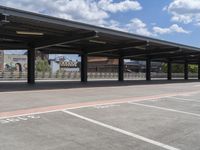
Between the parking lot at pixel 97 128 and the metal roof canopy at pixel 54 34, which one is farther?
the metal roof canopy at pixel 54 34

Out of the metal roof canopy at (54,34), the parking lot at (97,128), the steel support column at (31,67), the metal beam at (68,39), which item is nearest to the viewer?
the parking lot at (97,128)

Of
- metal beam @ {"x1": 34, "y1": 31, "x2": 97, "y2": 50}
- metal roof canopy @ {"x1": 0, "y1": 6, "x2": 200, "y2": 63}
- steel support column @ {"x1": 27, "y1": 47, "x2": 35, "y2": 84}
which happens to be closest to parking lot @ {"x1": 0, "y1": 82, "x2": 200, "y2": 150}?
metal roof canopy @ {"x1": 0, "y1": 6, "x2": 200, "y2": 63}

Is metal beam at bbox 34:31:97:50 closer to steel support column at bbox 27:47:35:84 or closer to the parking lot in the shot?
steel support column at bbox 27:47:35:84

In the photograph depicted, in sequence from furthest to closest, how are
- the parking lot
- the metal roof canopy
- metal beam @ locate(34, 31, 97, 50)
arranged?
metal beam @ locate(34, 31, 97, 50), the metal roof canopy, the parking lot

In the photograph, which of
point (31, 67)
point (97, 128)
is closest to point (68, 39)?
point (31, 67)

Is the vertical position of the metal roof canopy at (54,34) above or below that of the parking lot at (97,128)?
above

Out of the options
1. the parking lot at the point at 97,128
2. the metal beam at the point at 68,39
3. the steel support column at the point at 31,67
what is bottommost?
the parking lot at the point at 97,128

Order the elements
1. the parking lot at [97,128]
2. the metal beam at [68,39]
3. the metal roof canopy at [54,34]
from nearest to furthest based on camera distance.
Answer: the parking lot at [97,128] < the metal roof canopy at [54,34] < the metal beam at [68,39]

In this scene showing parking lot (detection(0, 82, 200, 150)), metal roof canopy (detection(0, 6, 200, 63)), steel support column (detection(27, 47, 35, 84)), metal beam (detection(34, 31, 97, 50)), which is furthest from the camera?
steel support column (detection(27, 47, 35, 84))

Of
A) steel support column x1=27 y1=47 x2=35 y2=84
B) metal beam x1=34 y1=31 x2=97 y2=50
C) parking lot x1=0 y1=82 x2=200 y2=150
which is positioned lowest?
parking lot x1=0 y1=82 x2=200 y2=150

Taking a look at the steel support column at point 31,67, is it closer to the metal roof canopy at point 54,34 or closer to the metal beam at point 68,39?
the metal roof canopy at point 54,34

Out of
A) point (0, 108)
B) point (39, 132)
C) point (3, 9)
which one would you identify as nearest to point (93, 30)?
point (3, 9)

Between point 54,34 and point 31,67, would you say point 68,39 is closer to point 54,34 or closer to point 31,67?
point 54,34

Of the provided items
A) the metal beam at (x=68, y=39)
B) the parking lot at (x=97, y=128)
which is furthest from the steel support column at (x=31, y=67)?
the parking lot at (x=97, y=128)
